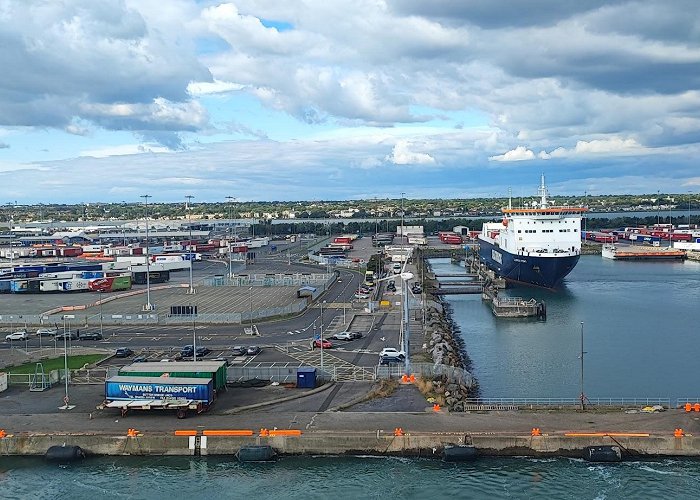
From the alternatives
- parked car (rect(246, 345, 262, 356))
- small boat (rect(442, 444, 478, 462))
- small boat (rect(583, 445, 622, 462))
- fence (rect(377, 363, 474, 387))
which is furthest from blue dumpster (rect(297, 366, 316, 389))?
small boat (rect(583, 445, 622, 462))

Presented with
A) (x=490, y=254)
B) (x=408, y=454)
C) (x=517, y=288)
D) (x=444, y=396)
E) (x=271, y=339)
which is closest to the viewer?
(x=408, y=454)

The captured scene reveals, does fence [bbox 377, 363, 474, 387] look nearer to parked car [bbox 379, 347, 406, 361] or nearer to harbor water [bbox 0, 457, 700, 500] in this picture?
parked car [bbox 379, 347, 406, 361]

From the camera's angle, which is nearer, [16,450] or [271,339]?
[16,450]

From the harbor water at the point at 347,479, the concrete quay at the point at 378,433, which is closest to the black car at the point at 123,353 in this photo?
the concrete quay at the point at 378,433

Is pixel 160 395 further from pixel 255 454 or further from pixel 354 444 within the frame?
pixel 354 444

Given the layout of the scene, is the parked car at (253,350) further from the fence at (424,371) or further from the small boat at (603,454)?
the small boat at (603,454)

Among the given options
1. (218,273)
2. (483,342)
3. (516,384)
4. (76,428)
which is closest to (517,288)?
(483,342)

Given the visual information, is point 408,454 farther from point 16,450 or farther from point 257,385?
A: point 16,450
